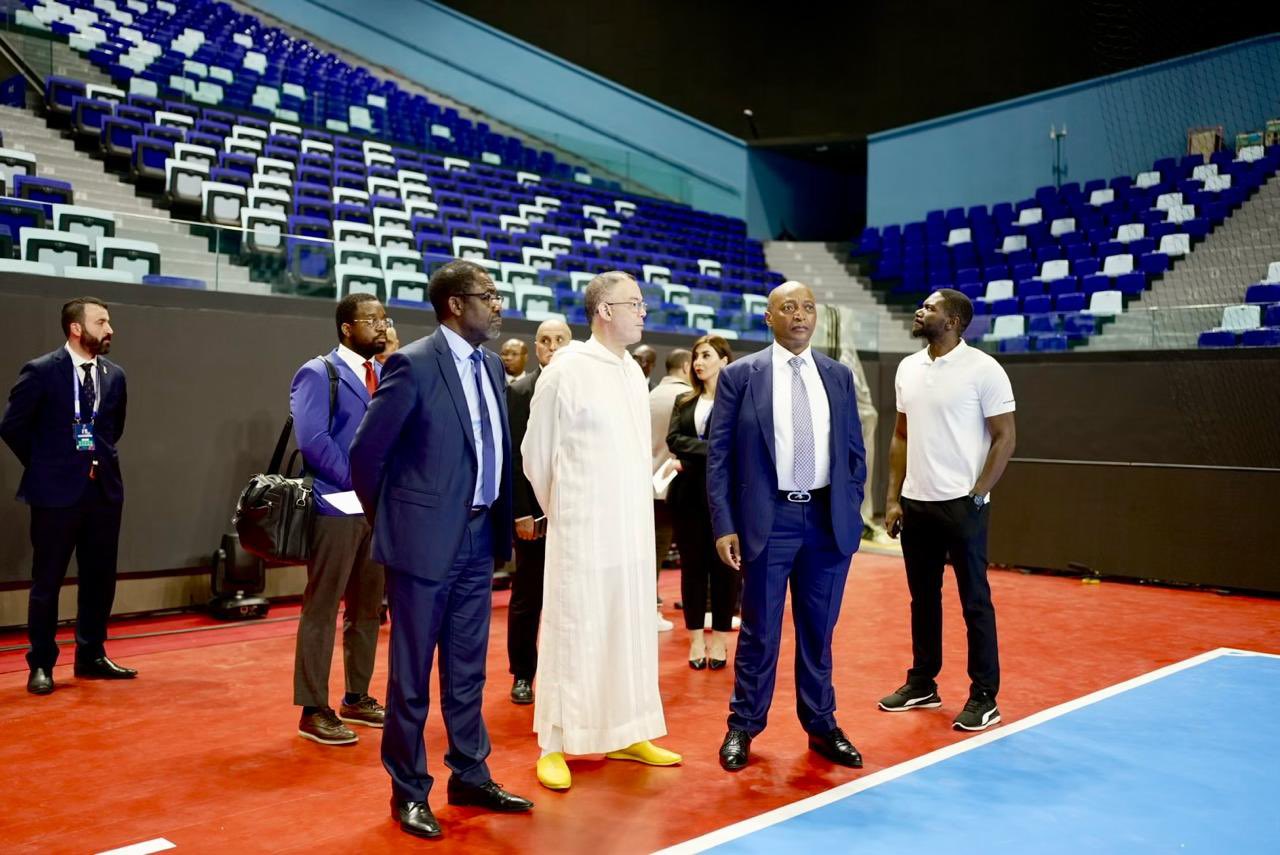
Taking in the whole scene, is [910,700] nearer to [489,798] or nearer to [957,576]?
[957,576]

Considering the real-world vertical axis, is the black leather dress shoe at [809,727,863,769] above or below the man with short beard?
below

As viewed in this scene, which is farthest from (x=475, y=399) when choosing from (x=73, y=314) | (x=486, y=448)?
(x=73, y=314)

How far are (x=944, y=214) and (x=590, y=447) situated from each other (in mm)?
15623

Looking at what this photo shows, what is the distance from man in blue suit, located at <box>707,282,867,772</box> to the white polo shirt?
2.21 feet

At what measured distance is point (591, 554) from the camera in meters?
3.66

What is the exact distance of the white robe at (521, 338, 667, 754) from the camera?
366cm

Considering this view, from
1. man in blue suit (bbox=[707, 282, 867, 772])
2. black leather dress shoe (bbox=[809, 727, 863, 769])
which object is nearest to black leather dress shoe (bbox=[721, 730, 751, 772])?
man in blue suit (bbox=[707, 282, 867, 772])

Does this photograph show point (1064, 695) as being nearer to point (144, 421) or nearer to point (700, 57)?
point (144, 421)

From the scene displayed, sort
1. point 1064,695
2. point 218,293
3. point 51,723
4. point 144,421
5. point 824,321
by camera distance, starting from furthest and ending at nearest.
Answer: point 824,321 < point 218,293 < point 144,421 < point 1064,695 < point 51,723

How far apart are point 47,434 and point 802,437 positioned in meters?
3.45

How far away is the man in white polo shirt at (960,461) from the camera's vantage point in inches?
177

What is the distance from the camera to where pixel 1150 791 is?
11.7ft

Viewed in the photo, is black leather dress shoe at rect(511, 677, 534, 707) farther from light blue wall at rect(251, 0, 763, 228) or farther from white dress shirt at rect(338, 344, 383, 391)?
light blue wall at rect(251, 0, 763, 228)

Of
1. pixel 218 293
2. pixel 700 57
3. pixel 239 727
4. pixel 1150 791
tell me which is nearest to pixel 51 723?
pixel 239 727
